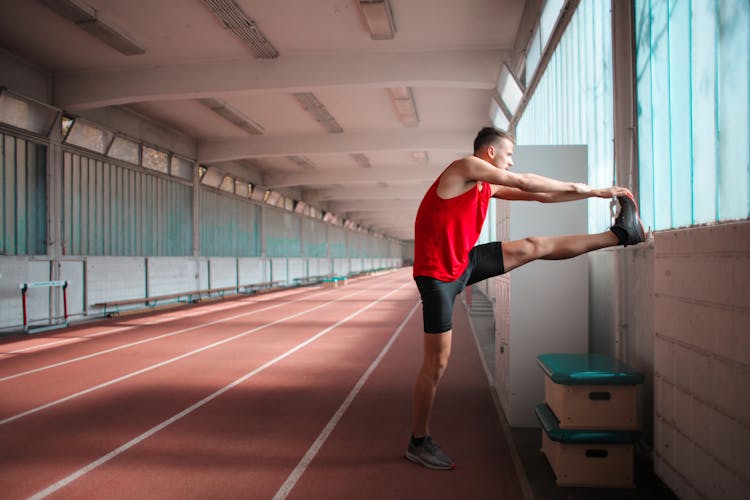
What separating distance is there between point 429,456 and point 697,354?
1.65m

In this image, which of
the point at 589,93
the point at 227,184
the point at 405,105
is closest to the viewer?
the point at 589,93

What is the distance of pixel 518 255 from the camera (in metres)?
3.22

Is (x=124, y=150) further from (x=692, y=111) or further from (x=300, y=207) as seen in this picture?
(x=300, y=207)

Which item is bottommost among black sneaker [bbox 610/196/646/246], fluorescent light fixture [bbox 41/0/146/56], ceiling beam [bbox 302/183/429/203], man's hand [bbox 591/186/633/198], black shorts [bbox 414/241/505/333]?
black shorts [bbox 414/241/505/333]

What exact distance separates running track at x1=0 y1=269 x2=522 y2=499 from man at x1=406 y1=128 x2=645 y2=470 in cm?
48

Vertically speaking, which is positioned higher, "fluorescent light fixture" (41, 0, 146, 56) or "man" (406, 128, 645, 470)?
"fluorescent light fixture" (41, 0, 146, 56)

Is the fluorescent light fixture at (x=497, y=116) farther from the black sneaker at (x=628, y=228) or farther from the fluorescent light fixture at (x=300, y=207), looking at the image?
the fluorescent light fixture at (x=300, y=207)

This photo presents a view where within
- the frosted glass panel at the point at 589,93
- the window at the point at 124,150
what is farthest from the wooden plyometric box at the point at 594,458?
the window at the point at 124,150

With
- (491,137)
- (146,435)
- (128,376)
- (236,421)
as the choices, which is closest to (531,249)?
(491,137)

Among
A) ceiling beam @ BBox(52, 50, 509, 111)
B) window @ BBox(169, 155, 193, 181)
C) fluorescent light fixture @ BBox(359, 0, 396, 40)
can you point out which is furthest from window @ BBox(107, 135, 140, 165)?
fluorescent light fixture @ BBox(359, 0, 396, 40)

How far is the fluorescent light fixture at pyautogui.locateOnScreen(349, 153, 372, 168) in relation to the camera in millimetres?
18844

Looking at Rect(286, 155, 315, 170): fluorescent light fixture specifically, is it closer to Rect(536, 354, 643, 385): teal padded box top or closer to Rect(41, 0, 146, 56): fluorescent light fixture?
Rect(41, 0, 146, 56): fluorescent light fixture

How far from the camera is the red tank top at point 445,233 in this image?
301cm

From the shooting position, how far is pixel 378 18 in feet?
26.8
